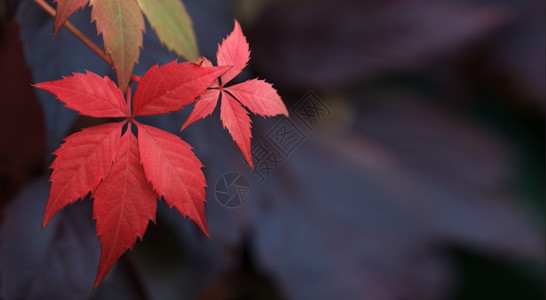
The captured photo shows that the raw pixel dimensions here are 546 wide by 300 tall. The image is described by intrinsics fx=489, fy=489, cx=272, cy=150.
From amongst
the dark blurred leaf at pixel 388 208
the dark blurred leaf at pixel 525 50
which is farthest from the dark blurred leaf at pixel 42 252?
the dark blurred leaf at pixel 525 50

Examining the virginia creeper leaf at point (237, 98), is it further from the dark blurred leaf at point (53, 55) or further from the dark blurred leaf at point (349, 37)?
the dark blurred leaf at point (349, 37)

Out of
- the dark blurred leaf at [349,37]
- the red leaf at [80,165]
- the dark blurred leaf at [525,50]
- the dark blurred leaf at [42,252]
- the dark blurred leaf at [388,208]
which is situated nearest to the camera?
the red leaf at [80,165]

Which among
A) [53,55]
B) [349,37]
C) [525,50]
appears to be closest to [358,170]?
[349,37]

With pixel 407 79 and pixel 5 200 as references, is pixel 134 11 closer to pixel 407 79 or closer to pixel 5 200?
pixel 5 200

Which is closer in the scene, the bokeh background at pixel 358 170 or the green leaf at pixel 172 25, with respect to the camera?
the green leaf at pixel 172 25

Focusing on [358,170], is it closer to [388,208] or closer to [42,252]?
[388,208]

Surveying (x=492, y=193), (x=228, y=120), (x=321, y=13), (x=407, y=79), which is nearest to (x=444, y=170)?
(x=492, y=193)
